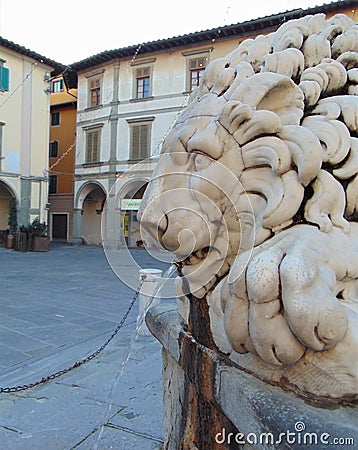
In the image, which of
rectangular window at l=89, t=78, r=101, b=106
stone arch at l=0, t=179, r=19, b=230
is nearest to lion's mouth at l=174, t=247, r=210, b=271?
rectangular window at l=89, t=78, r=101, b=106

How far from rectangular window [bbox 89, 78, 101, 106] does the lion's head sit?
60.9ft

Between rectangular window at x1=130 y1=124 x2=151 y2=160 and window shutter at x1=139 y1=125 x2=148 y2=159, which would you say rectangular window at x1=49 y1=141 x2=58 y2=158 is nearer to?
rectangular window at x1=130 y1=124 x2=151 y2=160

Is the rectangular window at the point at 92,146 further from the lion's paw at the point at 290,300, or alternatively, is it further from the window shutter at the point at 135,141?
the lion's paw at the point at 290,300

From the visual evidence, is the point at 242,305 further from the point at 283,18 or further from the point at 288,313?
the point at 283,18

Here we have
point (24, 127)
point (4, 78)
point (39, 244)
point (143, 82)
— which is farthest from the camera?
point (143, 82)

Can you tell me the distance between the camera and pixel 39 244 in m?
15.2

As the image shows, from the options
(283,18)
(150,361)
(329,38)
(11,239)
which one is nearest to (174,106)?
(283,18)

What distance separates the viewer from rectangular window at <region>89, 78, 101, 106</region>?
18.4 meters

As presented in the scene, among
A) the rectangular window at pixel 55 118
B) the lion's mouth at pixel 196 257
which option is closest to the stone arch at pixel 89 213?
the rectangular window at pixel 55 118

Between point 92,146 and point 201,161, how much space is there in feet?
60.1

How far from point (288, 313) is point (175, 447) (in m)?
0.89

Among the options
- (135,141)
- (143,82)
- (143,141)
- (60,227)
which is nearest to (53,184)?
(60,227)

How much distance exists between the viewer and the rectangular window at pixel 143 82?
1720cm

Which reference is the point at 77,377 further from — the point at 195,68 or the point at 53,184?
the point at 53,184
